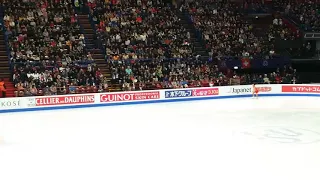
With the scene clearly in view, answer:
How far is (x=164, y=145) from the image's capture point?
10320 mm

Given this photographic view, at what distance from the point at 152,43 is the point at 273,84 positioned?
7.74m

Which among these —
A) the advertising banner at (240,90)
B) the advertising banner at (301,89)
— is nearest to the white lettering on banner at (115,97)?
the advertising banner at (240,90)

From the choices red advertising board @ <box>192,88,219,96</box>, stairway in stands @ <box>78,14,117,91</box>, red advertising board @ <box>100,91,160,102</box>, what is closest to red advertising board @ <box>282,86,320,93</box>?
red advertising board @ <box>192,88,219,96</box>

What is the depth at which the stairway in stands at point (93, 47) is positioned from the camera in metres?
23.1

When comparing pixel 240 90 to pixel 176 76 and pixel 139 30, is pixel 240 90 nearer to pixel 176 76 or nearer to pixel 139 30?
pixel 176 76

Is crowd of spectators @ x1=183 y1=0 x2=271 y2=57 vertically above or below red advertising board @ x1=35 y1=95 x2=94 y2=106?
above

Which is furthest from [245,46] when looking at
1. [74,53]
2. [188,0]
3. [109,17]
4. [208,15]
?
[74,53]

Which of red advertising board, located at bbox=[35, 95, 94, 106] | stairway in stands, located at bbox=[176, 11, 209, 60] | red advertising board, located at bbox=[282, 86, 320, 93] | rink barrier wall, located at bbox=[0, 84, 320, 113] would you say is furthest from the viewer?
stairway in stands, located at bbox=[176, 11, 209, 60]

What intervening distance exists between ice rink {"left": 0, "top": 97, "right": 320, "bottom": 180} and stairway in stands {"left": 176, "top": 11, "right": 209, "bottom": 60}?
9.46 meters

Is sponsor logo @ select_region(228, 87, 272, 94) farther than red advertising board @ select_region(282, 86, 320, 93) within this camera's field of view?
Yes

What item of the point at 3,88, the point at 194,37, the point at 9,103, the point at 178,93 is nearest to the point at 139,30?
the point at 194,37

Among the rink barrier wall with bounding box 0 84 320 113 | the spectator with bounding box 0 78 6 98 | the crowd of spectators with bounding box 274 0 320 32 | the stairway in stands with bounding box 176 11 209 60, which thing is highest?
the crowd of spectators with bounding box 274 0 320 32

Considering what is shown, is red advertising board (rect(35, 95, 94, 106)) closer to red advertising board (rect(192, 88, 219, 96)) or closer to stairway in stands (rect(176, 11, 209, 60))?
red advertising board (rect(192, 88, 219, 96))

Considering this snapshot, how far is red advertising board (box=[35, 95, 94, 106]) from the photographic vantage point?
19.0 m
